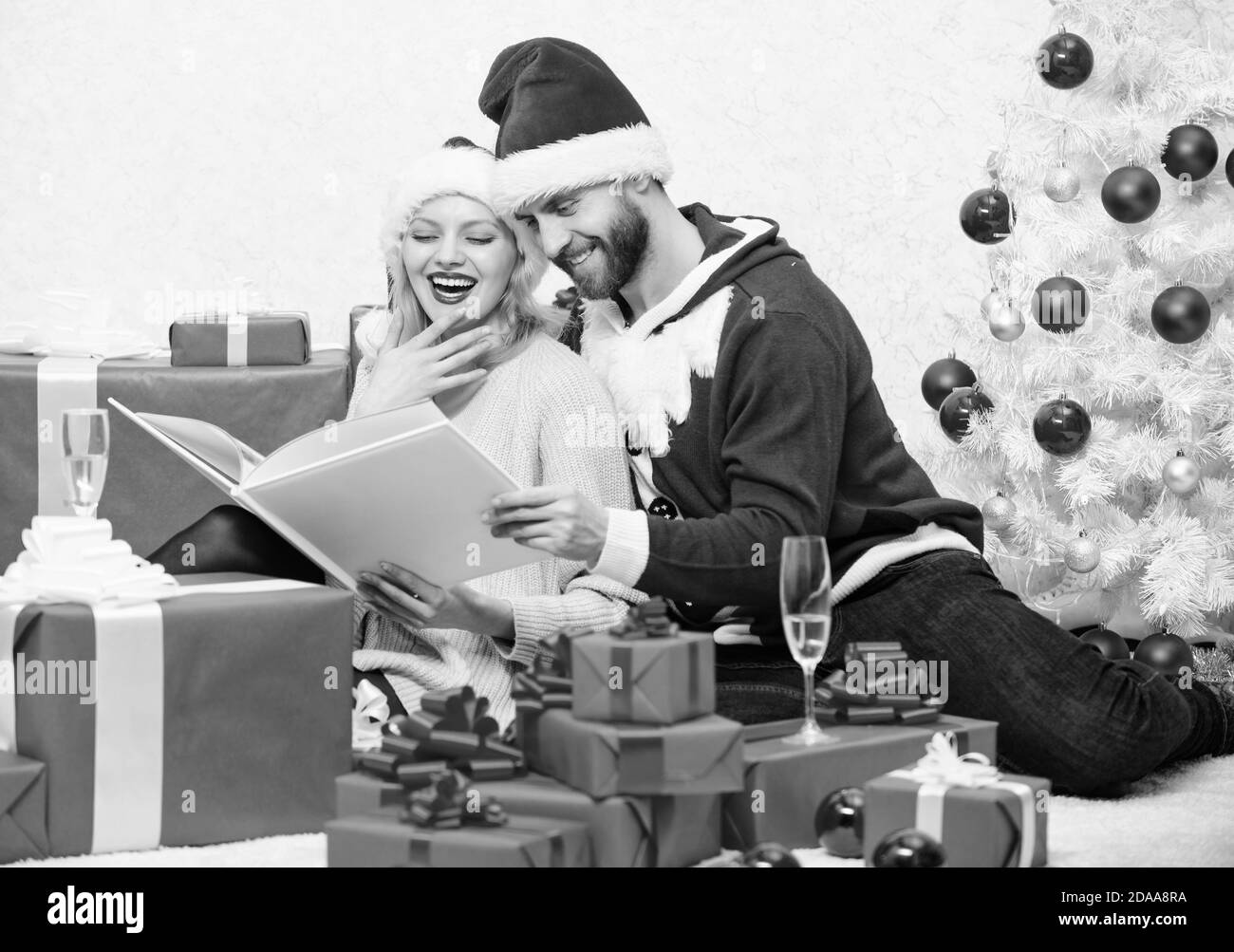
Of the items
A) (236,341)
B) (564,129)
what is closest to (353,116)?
(236,341)

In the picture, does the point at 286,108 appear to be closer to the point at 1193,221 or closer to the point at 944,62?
the point at 944,62

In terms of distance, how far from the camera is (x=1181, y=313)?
2.94 m

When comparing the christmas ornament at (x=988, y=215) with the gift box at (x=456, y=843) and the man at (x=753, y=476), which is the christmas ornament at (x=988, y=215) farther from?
the gift box at (x=456, y=843)

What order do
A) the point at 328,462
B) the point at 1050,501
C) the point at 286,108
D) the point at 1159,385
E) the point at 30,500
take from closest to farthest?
the point at 328,462 < the point at 30,500 < the point at 1159,385 < the point at 1050,501 < the point at 286,108

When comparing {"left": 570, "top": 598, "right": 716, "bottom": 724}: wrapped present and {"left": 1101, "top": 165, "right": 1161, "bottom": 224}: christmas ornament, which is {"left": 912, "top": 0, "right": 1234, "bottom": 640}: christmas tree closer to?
{"left": 1101, "top": 165, "right": 1161, "bottom": 224}: christmas ornament

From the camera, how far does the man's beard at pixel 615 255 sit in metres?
2.26

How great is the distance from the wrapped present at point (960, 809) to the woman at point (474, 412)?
64 centimetres

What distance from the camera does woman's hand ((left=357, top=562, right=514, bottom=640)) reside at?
1940 mm

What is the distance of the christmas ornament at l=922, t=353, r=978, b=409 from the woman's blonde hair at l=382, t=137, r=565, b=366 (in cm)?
115

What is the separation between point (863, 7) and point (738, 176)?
0.53m

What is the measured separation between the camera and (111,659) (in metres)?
1.69

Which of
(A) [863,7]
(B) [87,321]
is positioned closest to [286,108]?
(B) [87,321]

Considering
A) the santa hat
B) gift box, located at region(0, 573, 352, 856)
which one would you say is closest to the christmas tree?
the santa hat
